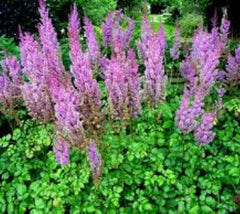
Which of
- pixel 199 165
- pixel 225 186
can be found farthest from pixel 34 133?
pixel 225 186

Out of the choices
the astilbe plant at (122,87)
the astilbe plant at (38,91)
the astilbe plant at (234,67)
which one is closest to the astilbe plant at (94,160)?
the astilbe plant at (122,87)

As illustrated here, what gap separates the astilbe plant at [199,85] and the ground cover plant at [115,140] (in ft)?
0.03

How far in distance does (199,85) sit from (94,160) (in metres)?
1.26

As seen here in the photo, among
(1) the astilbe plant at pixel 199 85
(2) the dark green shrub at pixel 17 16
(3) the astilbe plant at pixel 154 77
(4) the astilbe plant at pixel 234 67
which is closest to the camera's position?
(1) the astilbe plant at pixel 199 85

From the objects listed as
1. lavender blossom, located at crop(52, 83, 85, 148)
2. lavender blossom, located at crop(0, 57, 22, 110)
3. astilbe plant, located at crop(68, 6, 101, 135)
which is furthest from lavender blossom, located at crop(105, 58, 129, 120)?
lavender blossom, located at crop(0, 57, 22, 110)

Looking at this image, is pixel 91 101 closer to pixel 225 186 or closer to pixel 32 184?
pixel 32 184

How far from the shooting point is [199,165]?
336 centimetres

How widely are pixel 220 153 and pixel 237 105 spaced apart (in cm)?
47

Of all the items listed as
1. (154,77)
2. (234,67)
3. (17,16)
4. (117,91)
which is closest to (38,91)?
(117,91)

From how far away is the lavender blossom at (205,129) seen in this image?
2961mm

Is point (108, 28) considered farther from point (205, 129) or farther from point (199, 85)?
point (205, 129)

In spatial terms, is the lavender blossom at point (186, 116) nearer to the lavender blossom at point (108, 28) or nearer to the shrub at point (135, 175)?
the shrub at point (135, 175)

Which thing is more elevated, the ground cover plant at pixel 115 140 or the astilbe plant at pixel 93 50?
the astilbe plant at pixel 93 50

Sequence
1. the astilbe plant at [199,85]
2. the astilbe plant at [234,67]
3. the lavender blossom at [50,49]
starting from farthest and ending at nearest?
the astilbe plant at [234,67]
the lavender blossom at [50,49]
the astilbe plant at [199,85]
